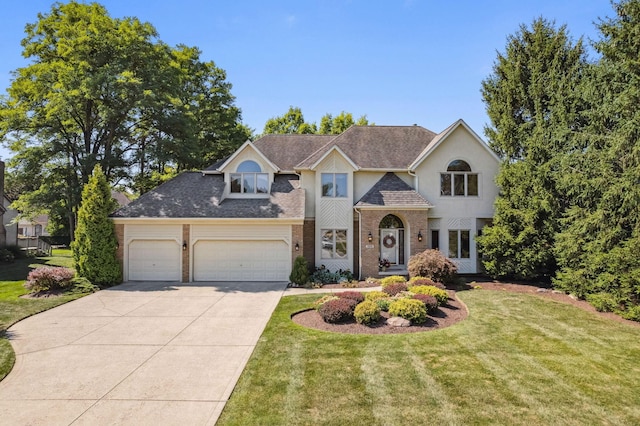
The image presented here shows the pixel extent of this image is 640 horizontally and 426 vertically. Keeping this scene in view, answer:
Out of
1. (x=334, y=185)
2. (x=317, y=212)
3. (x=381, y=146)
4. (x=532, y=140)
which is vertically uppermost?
(x=381, y=146)

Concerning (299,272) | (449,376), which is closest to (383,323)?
(449,376)

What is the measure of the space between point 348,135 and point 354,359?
16.7 m

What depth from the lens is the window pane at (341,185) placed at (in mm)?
19594

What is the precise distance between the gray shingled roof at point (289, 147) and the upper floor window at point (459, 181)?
800 cm

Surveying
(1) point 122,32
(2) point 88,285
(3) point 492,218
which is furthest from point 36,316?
(3) point 492,218

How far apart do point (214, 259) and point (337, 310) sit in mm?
9803

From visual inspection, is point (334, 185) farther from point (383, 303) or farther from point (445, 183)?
point (383, 303)

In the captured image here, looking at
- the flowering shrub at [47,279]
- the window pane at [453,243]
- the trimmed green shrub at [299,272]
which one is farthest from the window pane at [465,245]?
the flowering shrub at [47,279]

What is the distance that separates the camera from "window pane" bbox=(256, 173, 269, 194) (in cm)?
2041

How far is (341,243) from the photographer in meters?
19.6

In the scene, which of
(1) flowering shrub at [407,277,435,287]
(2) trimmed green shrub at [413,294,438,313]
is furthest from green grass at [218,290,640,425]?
(1) flowering shrub at [407,277,435,287]

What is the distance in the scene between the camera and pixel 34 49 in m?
24.1

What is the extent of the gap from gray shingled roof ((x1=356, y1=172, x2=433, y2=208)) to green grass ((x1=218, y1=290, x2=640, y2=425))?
28.1 ft

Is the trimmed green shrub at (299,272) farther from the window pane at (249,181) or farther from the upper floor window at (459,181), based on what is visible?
the upper floor window at (459,181)
